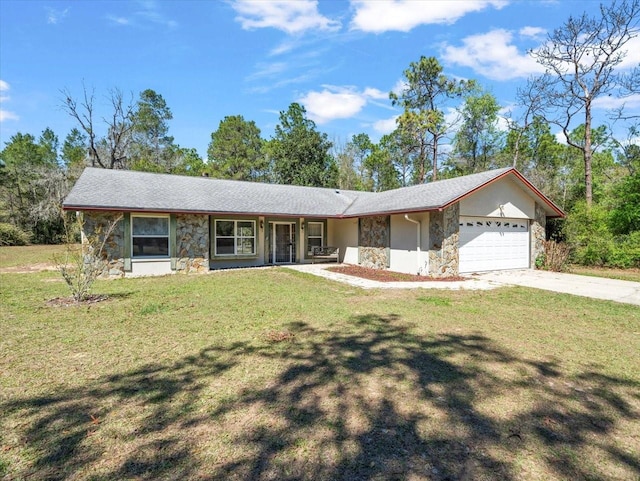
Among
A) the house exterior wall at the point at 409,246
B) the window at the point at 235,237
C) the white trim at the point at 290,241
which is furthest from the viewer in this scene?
the white trim at the point at 290,241

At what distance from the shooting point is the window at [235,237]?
14.7 m

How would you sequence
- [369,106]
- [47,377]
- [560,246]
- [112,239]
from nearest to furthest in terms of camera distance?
[47,377], [112,239], [560,246], [369,106]

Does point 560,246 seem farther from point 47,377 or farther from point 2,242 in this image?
point 2,242

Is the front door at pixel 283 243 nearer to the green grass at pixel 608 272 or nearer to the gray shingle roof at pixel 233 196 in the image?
the gray shingle roof at pixel 233 196

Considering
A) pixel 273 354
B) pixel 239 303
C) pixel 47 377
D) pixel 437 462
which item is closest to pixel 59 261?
pixel 239 303

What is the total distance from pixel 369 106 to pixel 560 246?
20.9m

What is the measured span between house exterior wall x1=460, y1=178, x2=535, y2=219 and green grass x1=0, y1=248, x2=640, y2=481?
6305 millimetres

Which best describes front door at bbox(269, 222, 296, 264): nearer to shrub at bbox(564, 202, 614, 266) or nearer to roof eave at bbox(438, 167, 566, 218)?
roof eave at bbox(438, 167, 566, 218)

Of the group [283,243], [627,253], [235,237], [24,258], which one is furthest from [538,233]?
[24,258]

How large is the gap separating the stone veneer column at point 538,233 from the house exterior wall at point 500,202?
360 millimetres

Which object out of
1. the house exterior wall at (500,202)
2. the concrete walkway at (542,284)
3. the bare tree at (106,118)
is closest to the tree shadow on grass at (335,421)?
the concrete walkway at (542,284)

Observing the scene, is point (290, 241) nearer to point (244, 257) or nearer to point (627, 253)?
point (244, 257)

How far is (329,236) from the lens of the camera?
17828mm

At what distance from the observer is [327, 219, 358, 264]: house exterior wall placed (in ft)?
53.4
